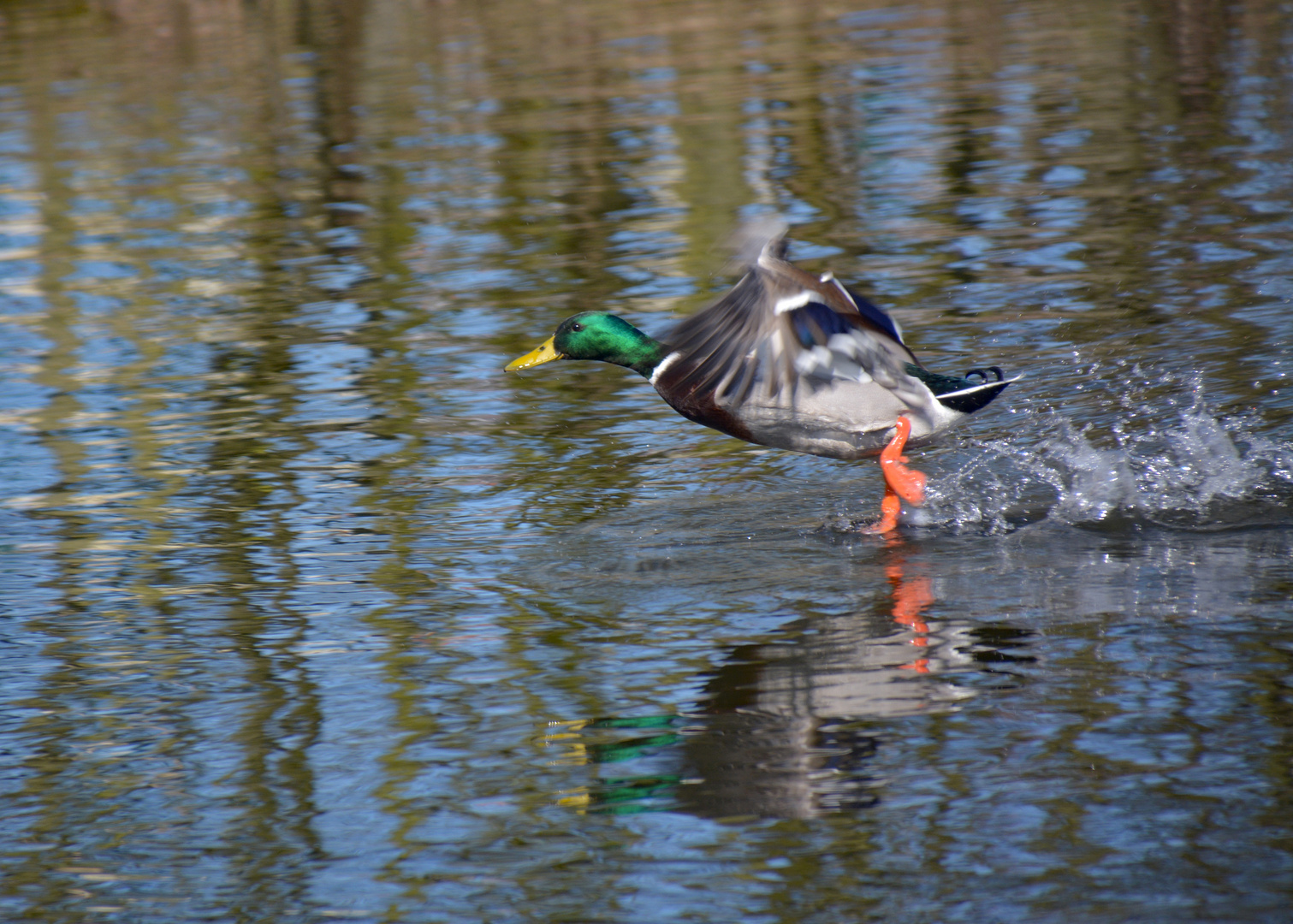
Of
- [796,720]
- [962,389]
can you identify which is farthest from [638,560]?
[796,720]

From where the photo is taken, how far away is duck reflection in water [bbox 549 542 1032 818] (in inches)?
148

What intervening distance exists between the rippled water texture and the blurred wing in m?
0.61

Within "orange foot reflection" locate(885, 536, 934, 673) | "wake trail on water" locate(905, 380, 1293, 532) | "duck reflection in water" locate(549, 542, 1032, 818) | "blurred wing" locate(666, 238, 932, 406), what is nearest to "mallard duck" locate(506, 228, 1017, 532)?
"blurred wing" locate(666, 238, 932, 406)

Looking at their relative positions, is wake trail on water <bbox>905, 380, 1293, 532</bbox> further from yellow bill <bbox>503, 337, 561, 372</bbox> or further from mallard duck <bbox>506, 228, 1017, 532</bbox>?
yellow bill <bbox>503, 337, 561, 372</bbox>

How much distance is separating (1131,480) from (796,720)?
2247 millimetres

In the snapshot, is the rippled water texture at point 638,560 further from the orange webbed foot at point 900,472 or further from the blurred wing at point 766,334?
the blurred wing at point 766,334

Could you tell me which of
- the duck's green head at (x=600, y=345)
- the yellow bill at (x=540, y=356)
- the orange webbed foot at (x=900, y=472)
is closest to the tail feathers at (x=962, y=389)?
the orange webbed foot at (x=900, y=472)

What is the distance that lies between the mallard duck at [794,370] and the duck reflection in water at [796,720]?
860 mm

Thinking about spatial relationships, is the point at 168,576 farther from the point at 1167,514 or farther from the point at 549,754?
the point at 1167,514

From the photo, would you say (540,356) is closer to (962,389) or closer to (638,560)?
(638,560)

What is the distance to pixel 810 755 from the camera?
155 inches

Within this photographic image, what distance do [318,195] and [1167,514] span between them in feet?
30.7

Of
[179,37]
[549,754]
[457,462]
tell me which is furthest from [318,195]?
[179,37]

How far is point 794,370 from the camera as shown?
5.17 m
